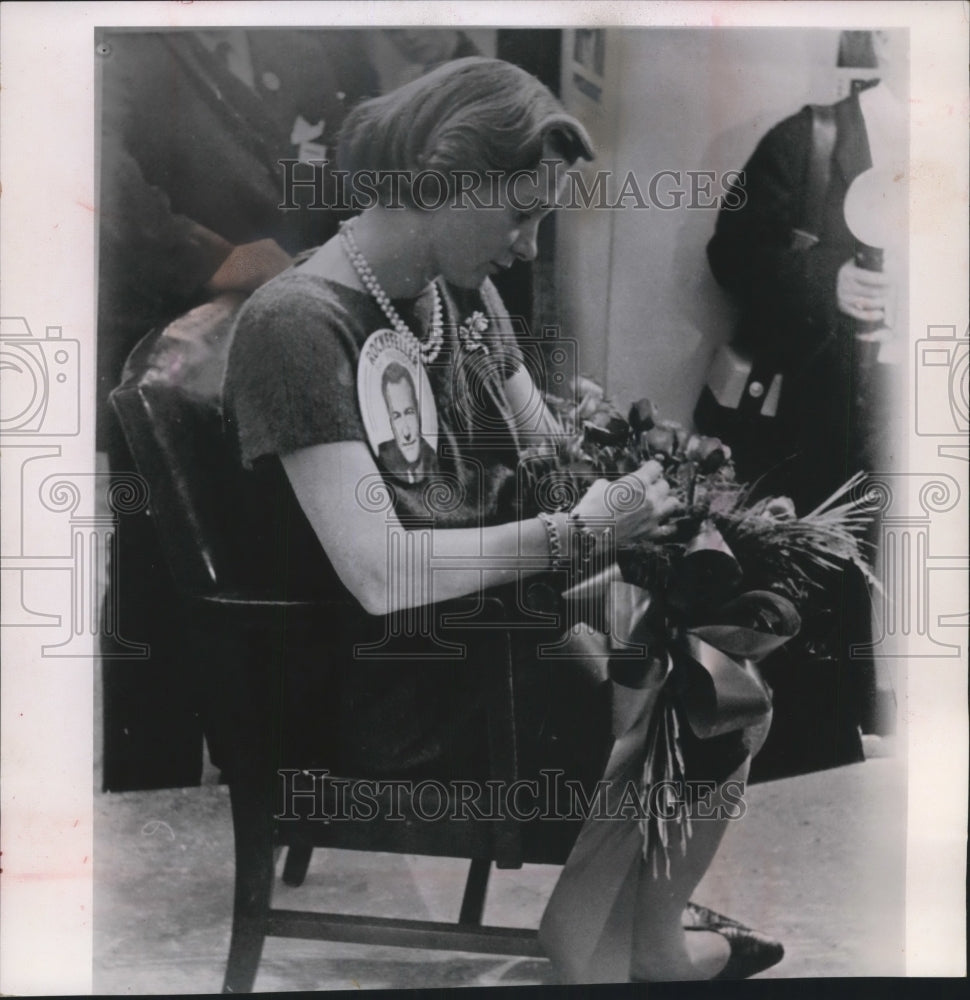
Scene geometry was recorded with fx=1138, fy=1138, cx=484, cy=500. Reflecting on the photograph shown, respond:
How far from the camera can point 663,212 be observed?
240 centimetres

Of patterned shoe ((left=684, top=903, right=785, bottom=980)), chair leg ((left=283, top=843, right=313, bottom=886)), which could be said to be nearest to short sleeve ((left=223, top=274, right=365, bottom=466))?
chair leg ((left=283, top=843, right=313, bottom=886))

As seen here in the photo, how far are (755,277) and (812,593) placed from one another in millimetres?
687

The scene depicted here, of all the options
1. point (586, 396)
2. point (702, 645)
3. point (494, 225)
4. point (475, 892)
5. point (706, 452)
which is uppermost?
point (494, 225)

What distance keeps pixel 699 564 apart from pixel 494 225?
829mm

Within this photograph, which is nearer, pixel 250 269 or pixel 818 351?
pixel 250 269

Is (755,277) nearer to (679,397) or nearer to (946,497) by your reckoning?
(679,397)

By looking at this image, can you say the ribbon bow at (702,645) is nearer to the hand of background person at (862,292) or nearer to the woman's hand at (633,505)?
the woman's hand at (633,505)

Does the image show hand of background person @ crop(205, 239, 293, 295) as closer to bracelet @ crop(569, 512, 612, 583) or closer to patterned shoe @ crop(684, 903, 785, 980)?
bracelet @ crop(569, 512, 612, 583)

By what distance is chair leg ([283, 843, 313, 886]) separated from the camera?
2.38 m
